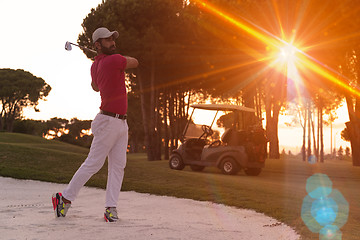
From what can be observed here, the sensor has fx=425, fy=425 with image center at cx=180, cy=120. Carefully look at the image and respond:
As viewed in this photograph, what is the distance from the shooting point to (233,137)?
15.3 meters

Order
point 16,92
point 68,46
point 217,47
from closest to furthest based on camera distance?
point 68,46 < point 217,47 < point 16,92

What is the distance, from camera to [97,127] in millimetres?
4676

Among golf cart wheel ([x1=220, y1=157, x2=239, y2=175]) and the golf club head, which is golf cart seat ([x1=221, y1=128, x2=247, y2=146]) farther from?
the golf club head

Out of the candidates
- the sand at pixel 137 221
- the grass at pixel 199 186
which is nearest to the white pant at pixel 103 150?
the sand at pixel 137 221

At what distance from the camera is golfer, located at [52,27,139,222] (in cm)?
468

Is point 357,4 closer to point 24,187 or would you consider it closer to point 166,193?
point 166,193

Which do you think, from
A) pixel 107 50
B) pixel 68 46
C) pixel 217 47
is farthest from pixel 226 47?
pixel 107 50

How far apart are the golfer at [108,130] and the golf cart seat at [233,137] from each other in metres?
10.7

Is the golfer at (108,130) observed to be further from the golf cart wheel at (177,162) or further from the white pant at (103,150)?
the golf cart wheel at (177,162)

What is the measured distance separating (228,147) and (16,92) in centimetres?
4667

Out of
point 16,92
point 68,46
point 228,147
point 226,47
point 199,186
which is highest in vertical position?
point 16,92

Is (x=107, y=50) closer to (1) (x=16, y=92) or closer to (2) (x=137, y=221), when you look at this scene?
(2) (x=137, y=221)

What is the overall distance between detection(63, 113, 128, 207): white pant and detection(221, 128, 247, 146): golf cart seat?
1069cm

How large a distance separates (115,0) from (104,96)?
2214 cm
